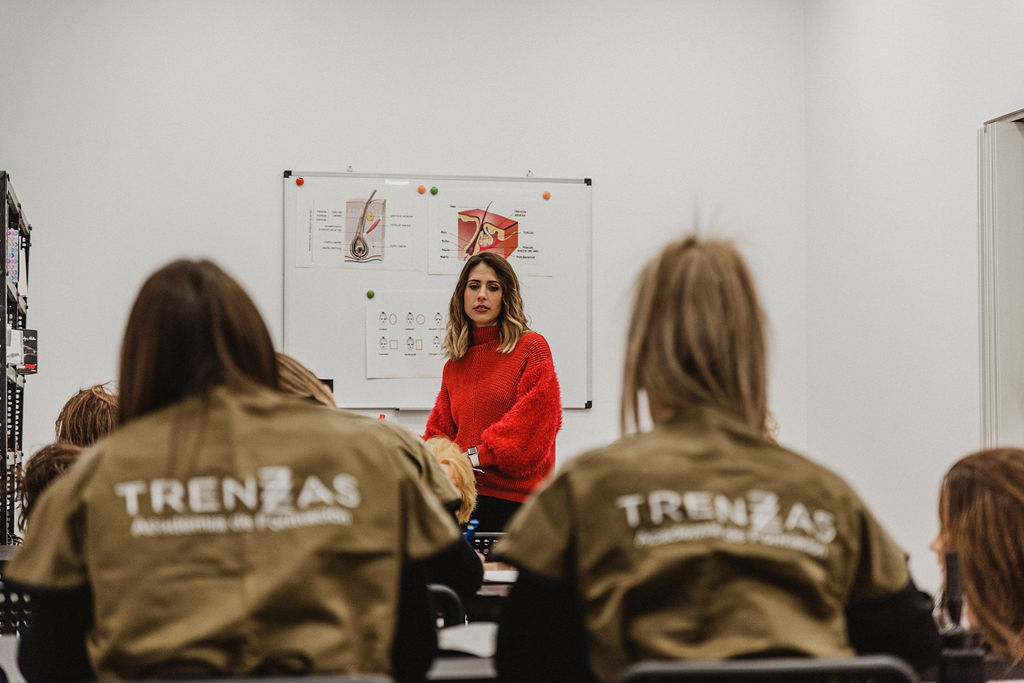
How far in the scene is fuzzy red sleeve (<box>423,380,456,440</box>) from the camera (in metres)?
3.84

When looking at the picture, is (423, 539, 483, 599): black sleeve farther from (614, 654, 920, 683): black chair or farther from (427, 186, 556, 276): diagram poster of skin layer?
(427, 186, 556, 276): diagram poster of skin layer

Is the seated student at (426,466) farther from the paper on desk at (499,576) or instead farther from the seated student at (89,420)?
the seated student at (89,420)

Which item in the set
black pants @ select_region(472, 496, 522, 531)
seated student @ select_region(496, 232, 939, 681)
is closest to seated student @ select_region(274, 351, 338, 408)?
seated student @ select_region(496, 232, 939, 681)

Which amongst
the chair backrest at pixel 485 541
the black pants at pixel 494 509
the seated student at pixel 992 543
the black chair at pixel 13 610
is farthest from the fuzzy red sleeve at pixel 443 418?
the seated student at pixel 992 543

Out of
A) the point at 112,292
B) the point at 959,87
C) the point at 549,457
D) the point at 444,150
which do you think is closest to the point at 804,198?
the point at 959,87

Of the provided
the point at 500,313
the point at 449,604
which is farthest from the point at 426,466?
the point at 500,313

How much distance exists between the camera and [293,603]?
1113 millimetres

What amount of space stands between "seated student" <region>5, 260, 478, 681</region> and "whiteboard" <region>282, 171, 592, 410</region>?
11.5ft

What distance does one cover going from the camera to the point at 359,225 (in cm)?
474

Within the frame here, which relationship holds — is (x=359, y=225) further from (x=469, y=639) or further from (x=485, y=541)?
(x=469, y=639)

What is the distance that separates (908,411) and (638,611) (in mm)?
3387

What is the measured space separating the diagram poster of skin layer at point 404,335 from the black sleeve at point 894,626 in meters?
3.61

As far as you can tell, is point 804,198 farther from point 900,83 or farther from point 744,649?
point 744,649

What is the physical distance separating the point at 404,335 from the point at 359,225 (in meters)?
0.56
